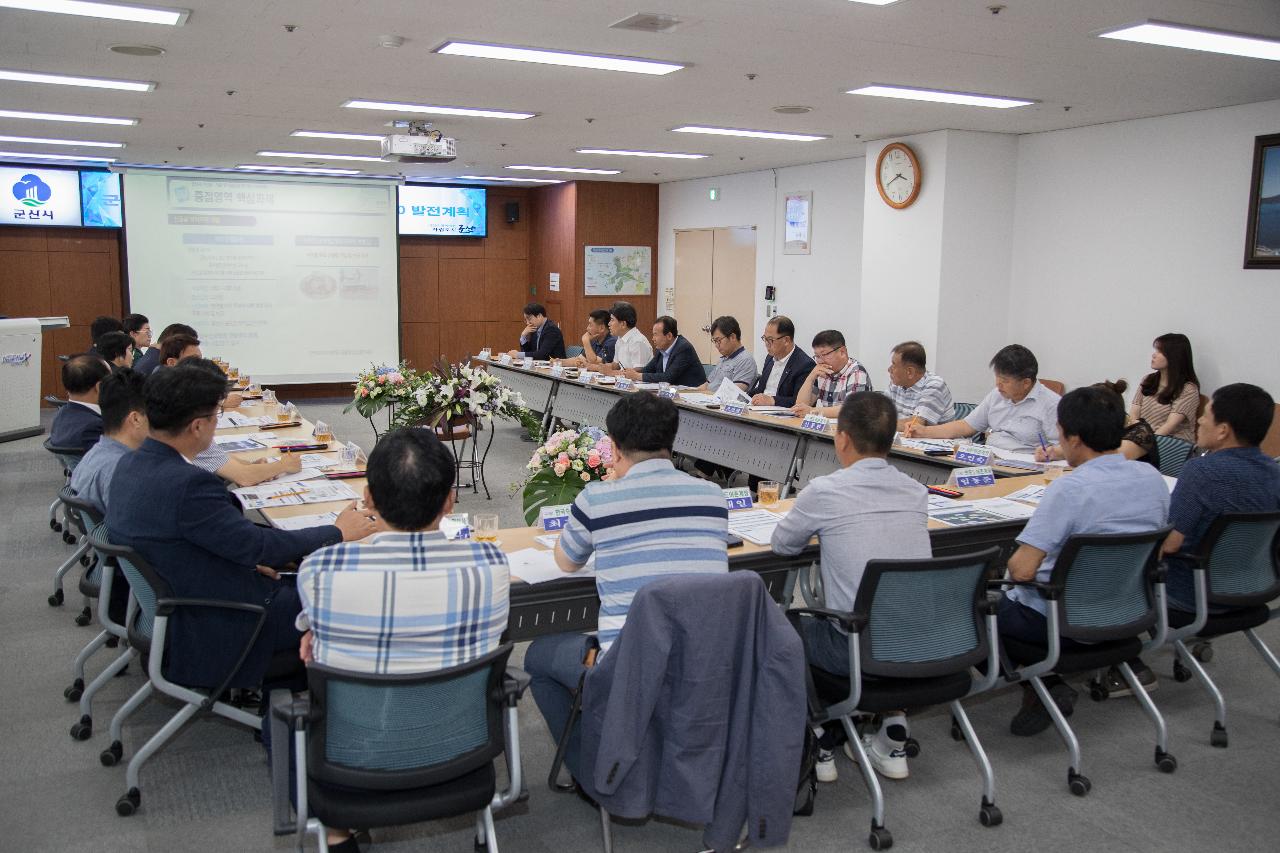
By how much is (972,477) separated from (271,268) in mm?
9840

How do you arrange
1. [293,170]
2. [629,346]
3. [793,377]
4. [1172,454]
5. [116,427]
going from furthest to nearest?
1. [293,170]
2. [629,346]
3. [793,377]
4. [1172,454]
5. [116,427]

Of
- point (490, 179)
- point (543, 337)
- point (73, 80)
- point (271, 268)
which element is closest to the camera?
point (73, 80)

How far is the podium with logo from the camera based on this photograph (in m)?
9.04

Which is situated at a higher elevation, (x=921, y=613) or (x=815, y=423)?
(x=815, y=423)

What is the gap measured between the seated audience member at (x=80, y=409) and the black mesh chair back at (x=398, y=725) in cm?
357

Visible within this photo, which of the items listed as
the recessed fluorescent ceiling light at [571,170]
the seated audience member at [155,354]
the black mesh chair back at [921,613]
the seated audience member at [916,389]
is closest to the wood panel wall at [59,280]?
the recessed fluorescent ceiling light at [571,170]

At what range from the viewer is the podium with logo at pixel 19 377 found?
904cm

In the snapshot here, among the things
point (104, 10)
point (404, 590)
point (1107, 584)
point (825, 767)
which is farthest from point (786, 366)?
point (404, 590)

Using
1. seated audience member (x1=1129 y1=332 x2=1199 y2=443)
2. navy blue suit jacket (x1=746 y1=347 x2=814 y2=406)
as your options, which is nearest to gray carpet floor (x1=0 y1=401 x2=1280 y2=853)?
seated audience member (x1=1129 y1=332 x2=1199 y2=443)

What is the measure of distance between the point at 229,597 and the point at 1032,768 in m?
2.54

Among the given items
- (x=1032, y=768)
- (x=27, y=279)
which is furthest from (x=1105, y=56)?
(x=27, y=279)

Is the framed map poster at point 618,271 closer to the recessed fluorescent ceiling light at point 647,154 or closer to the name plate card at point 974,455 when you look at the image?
the recessed fluorescent ceiling light at point 647,154

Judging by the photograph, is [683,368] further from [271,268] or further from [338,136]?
[271,268]

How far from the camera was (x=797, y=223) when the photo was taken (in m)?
10.4
